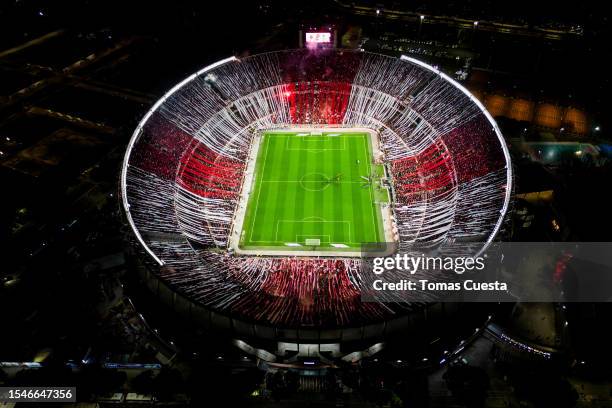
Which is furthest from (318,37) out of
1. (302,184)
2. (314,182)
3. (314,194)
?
(314,194)

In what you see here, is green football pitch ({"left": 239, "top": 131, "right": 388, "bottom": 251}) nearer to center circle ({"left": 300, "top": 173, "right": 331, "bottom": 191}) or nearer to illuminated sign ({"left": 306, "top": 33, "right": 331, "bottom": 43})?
center circle ({"left": 300, "top": 173, "right": 331, "bottom": 191})

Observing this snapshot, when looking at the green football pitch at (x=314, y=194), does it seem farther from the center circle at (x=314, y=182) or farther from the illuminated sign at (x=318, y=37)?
the illuminated sign at (x=318, y=37)

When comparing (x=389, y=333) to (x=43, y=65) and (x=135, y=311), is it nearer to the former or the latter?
(x=135, y=311)

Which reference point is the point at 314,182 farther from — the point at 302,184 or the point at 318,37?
the point at 318,37

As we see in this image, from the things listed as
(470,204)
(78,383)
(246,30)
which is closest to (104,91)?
(246,30)

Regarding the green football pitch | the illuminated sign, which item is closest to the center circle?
the green football pitch

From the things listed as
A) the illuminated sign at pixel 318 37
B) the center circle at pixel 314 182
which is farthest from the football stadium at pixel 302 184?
the illuminated sign at pixel 318 37
